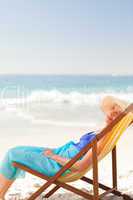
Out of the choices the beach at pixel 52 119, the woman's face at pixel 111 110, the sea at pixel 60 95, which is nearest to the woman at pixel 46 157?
the woman's face at pixel 111 110

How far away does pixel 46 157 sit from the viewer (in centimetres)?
307

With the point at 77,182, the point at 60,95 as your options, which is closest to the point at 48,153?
the point at 77,182

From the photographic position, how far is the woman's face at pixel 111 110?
305cm

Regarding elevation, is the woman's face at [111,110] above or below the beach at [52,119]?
above

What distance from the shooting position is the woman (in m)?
2.99

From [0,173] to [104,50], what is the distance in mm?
17058

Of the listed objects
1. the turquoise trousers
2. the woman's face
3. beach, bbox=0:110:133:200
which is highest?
the woman's face

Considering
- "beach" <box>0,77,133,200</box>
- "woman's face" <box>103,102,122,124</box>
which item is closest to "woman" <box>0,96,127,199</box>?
"woman's face" <box>103,102,122,124</box>

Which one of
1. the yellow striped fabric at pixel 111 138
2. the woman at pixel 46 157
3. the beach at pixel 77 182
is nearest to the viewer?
the yellow striped fabric at pixel 111 138

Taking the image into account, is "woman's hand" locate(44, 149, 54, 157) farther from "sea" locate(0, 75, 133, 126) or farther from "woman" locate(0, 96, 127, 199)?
"sea" locate(0, 75, 133, 126)

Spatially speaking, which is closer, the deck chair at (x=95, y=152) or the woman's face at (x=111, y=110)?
the deck chair at (x=95, y=152)

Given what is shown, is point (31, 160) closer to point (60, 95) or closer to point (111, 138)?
point (111, 138)

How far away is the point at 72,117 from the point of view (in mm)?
13562

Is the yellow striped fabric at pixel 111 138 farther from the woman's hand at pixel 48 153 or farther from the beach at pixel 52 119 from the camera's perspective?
the beach at pixel 52 119
